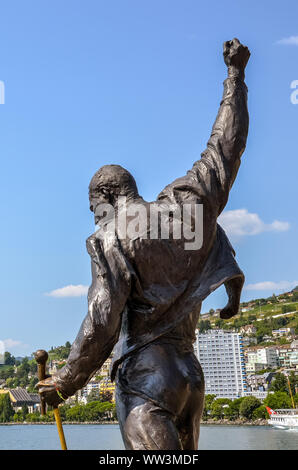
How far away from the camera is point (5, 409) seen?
15238 cm

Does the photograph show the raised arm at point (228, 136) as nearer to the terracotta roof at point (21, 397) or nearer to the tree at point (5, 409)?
the terracotta roof at point (21, 397)

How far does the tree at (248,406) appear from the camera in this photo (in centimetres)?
A: 11581

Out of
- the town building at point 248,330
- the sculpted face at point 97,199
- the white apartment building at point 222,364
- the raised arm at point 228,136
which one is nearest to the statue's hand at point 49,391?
the sculpted face at point 97,199

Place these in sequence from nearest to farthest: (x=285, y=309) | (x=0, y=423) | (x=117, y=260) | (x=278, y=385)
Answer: (x=117, y=260) → (x=278, y=385) → (x=0, y=423) → (x=285, y=309)

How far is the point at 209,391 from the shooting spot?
137500mm

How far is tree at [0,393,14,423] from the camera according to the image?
14550cm

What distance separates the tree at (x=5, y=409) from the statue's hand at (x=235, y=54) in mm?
146657

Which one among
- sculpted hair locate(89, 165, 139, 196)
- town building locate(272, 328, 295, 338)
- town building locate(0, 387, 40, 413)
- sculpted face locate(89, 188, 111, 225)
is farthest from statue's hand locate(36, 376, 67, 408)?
town building locate(272, 328, 295, 338)

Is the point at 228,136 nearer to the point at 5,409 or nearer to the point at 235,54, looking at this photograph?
the point at 235,54

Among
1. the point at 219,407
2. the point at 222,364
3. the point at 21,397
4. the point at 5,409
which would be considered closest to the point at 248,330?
the point at 222,364
